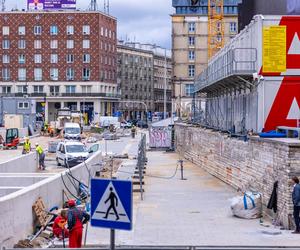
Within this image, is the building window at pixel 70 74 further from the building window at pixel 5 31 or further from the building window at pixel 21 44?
the building window at pixel 5 31

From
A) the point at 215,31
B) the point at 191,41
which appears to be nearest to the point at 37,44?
the point at 191,41

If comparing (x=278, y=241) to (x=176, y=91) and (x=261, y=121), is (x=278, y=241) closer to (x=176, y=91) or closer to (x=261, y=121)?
(x=261, y=121)

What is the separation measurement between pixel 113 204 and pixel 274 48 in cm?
1976

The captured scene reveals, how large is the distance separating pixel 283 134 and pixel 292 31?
19.5 ft

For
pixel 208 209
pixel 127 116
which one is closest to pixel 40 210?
pixel 208 209

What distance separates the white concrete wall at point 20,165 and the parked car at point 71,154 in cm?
217

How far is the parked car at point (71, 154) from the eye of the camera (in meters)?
39.7

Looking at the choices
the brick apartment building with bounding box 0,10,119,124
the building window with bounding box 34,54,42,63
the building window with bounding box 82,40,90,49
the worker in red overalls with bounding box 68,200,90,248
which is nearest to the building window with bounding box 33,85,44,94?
the brick apartment building with bounding box 0,10,119,124

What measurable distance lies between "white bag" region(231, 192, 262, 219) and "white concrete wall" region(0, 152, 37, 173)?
1296 centimetres

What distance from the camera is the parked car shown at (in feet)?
130

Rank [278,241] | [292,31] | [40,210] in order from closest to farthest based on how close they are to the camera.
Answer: [278,241], [40,210], [292,31]

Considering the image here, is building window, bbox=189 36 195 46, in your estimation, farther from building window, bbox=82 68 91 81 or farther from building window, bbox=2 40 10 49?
building window, bbox=2 40 10 49

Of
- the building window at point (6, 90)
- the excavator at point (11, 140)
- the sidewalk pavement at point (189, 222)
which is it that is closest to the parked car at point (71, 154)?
the sidewalk pavement at point (189, 222)

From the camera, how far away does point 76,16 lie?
108938 mm
